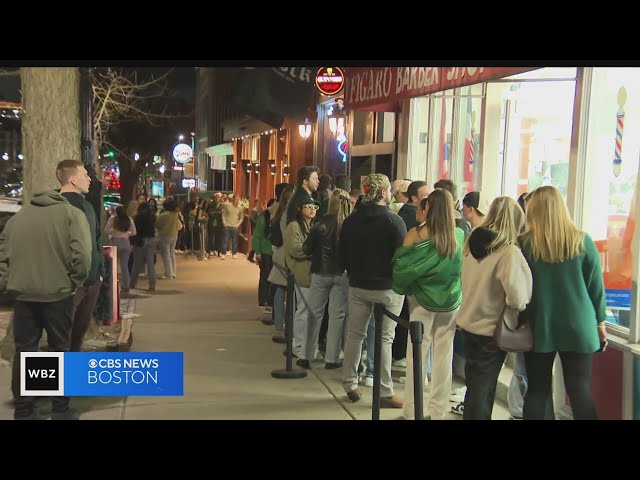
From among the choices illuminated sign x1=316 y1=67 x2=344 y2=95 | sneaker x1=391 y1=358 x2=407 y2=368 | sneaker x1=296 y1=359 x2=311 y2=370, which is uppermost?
illuminated sign x1=316 y1=67 x2=344 y2=95

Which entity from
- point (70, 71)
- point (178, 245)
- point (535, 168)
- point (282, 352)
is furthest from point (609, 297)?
point (178, 245)

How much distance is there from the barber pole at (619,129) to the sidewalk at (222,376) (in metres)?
2.28

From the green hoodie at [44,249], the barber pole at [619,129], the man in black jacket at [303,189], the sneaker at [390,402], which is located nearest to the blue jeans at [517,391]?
the sneaker at [390,402]

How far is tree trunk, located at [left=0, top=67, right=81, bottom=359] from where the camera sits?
8102 mm

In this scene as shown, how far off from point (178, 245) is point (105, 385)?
17079 millimetres

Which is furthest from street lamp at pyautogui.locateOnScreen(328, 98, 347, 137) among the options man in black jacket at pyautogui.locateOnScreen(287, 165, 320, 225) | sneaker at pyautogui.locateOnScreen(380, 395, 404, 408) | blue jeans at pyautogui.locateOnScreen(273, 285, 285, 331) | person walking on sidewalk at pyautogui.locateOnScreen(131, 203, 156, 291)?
sneaker at pyautogui.locateOnScreen(380, 395, 404, 408)

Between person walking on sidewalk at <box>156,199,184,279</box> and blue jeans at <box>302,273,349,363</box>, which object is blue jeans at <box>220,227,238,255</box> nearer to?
person walking on sidewalk at <box>156,199,184,279</box>

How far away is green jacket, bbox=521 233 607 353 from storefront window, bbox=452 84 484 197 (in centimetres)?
455

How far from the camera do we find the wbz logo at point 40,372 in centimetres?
561

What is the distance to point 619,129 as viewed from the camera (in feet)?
20.8

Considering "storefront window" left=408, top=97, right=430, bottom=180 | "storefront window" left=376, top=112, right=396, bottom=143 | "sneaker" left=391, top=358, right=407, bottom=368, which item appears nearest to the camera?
"sneaker" left=391, top=358, right=407, bottom=368

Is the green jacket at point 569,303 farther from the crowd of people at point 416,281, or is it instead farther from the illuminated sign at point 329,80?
the illuminated sign at point 329,80

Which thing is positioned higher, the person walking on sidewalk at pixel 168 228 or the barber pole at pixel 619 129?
the barber pole at pixel 619 129

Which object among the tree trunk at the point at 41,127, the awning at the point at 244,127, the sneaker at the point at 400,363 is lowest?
the sneaker at the point at 400,363
